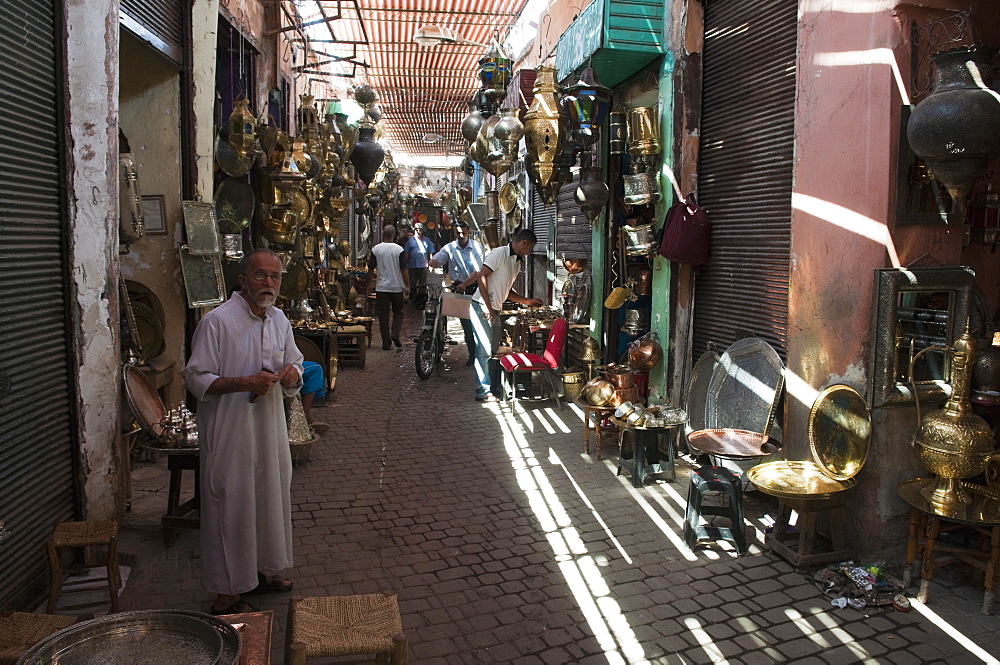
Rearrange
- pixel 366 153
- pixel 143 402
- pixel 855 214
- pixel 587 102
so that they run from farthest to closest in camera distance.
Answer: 1. pixel 366 153
2. pixel 587 102
3. pixel 143 402
4. pixel 855 214

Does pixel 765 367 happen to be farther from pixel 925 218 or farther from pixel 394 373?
pixel 394 373

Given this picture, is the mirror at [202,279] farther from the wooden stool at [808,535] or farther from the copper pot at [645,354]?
the wooden stool at [808,535]

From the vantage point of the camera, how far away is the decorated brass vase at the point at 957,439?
343 cm

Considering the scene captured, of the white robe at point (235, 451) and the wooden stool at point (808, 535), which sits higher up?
the white robe at point (235, 451)

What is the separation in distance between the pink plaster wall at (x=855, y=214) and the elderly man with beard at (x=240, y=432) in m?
2.85

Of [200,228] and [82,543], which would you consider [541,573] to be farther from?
[200,228]

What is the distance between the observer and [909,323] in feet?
13.4

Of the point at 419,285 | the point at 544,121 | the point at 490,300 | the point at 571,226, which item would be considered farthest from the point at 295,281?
the point at 419,285

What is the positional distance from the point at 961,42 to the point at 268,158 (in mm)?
5799

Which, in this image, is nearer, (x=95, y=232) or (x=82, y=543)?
(x=82, y=543)

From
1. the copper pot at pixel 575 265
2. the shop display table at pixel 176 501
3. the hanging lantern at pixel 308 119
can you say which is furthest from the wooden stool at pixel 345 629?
the hanging lantern at pixel 308 119

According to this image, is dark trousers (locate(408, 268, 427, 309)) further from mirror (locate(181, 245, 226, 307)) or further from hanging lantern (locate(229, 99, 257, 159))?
mirror (locate(181, 245, 226, 307))

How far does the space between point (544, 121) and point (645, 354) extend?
2220 mm

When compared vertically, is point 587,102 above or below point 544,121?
above
